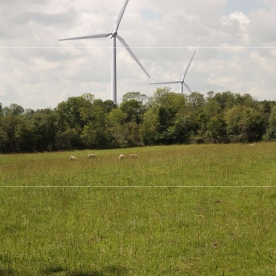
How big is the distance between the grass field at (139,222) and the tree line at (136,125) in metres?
13.5

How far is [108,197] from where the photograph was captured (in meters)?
10.6

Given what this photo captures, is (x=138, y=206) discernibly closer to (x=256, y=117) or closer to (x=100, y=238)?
(x=100, y=238)

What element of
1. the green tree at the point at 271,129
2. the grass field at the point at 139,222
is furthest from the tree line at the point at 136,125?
the grass field at the point at 139,222

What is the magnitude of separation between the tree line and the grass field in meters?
13.5

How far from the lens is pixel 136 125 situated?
61.2m

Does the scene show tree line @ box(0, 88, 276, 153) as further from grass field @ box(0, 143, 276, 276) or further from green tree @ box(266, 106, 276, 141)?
grass field @ box(0, 143, 276, 276)

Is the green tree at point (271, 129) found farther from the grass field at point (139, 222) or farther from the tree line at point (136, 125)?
the grass field at point (139, 222)

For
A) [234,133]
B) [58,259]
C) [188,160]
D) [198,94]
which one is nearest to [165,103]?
[198,94]

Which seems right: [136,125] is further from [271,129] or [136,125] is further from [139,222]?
[139,222]

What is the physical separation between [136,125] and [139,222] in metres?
52.6

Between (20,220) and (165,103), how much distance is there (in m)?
64.9

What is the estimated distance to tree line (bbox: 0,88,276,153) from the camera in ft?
90.0

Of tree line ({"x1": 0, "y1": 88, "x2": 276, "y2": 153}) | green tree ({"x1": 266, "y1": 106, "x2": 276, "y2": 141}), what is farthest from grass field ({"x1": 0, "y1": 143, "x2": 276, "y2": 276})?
green tree ({"x1": 266, "y1": 106, "x2": 276, "y2": 141})

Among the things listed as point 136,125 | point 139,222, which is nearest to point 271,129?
point 136,125
